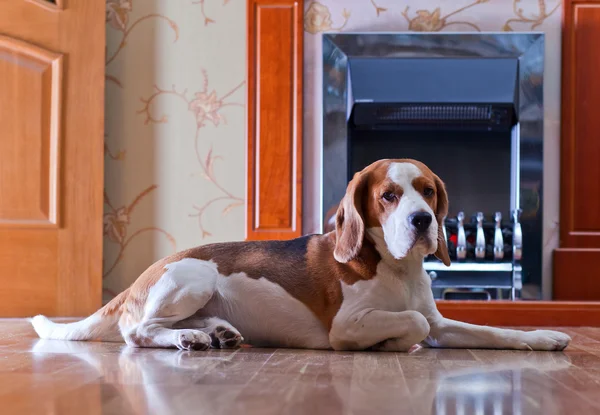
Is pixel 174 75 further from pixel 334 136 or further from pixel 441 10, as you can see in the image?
pixel 441 10

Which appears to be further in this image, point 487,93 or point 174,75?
point 174,75

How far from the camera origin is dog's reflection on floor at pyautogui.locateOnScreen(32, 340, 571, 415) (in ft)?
4.17

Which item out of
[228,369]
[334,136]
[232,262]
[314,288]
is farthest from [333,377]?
Answer: [334,136]

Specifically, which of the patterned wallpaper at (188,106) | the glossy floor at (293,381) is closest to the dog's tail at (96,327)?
the glossy floor at (293,381)

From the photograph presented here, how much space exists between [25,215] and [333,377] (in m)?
2.41

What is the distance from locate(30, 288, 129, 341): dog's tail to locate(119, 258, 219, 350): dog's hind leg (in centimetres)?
12

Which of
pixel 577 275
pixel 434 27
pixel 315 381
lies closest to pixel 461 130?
pixel 434 27

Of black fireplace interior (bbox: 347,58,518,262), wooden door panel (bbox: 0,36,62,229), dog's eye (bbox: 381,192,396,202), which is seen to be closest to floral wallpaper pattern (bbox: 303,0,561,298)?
black fireplace interior (bbox: 347,58,518,262)

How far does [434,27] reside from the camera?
3727 mm

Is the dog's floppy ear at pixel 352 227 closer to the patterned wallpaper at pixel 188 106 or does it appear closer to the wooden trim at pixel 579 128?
the patterned wallpaper at pixel 188 106

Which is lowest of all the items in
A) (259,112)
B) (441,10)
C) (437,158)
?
(437,158)

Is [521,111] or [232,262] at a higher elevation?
[521,111]

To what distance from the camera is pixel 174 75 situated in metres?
3.82

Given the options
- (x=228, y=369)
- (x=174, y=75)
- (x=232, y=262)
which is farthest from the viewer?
(x=174, y=75)
